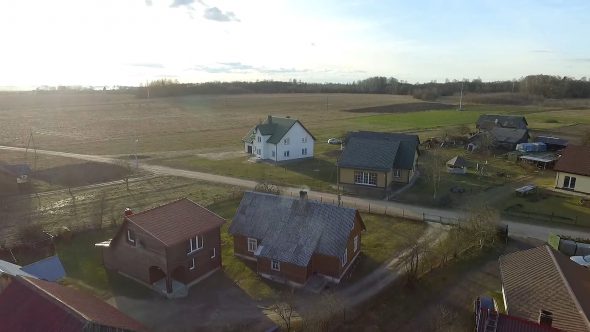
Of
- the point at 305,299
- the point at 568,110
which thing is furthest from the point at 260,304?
the point at 568,110

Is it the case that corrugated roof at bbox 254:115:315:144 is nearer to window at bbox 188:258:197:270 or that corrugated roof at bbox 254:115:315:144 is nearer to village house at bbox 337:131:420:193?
village house at bbox 337:131:420:193

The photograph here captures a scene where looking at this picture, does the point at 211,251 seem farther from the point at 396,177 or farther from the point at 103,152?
the point at 103,152

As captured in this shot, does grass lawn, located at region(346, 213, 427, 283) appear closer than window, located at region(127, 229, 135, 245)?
No

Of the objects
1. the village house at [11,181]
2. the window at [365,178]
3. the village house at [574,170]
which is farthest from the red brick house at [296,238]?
the village house at [11,181]

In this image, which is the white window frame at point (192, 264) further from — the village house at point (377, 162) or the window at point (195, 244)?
the village house at point (377, 162)

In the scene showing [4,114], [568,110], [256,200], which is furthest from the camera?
[568,110]

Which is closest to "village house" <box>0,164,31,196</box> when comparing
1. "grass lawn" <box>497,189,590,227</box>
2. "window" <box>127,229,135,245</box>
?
"window" <box>127,229,135,245</box>
